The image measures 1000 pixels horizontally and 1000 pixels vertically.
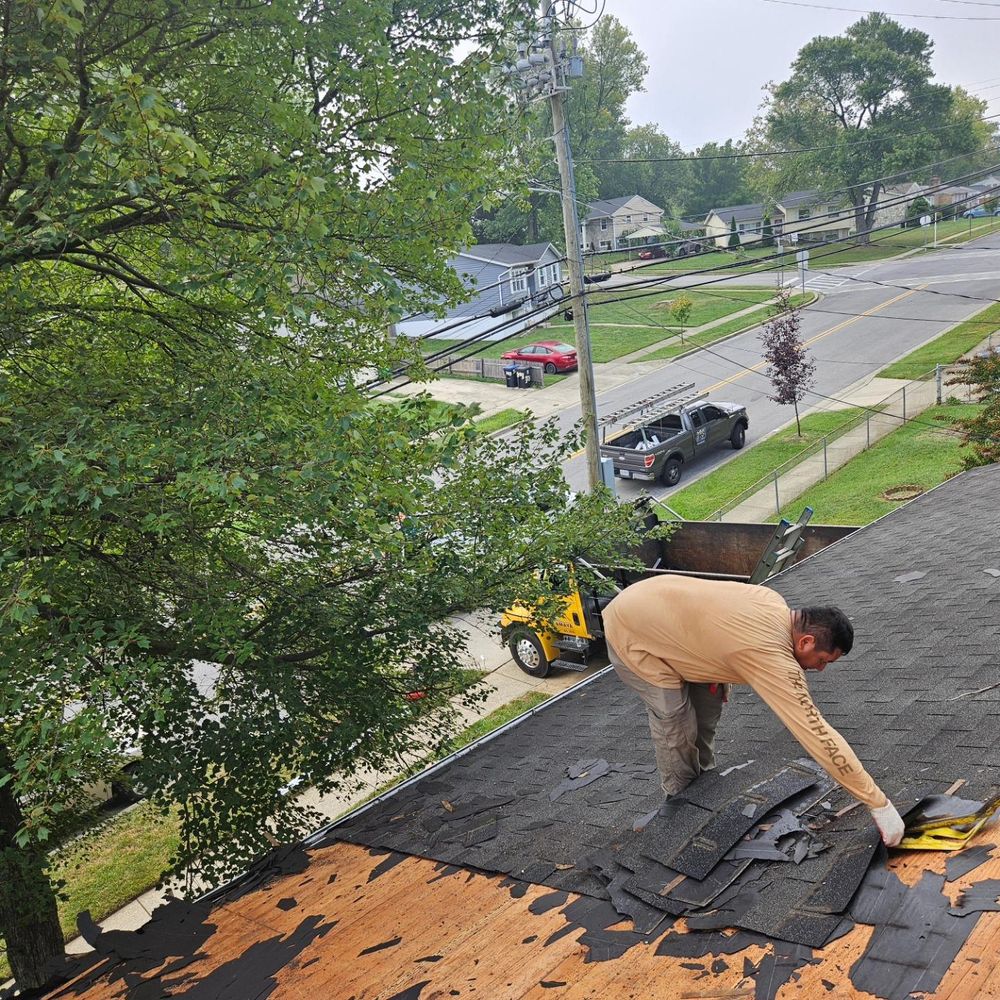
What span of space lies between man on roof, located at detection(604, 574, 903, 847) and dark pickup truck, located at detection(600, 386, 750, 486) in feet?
59.1

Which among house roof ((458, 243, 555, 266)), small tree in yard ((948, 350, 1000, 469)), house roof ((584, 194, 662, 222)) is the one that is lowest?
small tree in yard ((948, 350, 1000, 469))

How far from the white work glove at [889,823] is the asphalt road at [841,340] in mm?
18985

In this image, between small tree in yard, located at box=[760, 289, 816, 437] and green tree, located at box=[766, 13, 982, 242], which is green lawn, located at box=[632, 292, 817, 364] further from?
green tree, located at box=[766, 13, 982, 242]

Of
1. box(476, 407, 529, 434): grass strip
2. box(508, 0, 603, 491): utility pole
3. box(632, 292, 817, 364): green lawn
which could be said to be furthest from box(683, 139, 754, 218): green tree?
box(508, 0, 603, 491): utility pole

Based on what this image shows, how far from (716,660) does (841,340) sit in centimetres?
3232

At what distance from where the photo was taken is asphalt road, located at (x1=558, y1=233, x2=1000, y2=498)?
2731cm

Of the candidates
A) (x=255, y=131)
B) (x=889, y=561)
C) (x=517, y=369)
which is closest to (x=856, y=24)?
(x=517, y=369)

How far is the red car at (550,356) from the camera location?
3603 centimetres

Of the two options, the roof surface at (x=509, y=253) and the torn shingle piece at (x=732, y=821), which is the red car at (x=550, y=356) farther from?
the torn shingle piece at (x=732, y=821)

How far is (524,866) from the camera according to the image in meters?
4.46

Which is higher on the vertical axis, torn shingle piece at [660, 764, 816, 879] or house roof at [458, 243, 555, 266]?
house roof at [458, 243, 555, 266]

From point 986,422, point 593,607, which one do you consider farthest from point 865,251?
point 593,607

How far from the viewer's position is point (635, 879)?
385cm

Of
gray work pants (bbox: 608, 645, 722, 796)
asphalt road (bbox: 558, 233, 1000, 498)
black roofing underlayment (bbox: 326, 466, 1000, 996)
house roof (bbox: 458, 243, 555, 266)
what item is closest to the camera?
black roofing underlayment (bbox: 326, 466, 1000, 996)
